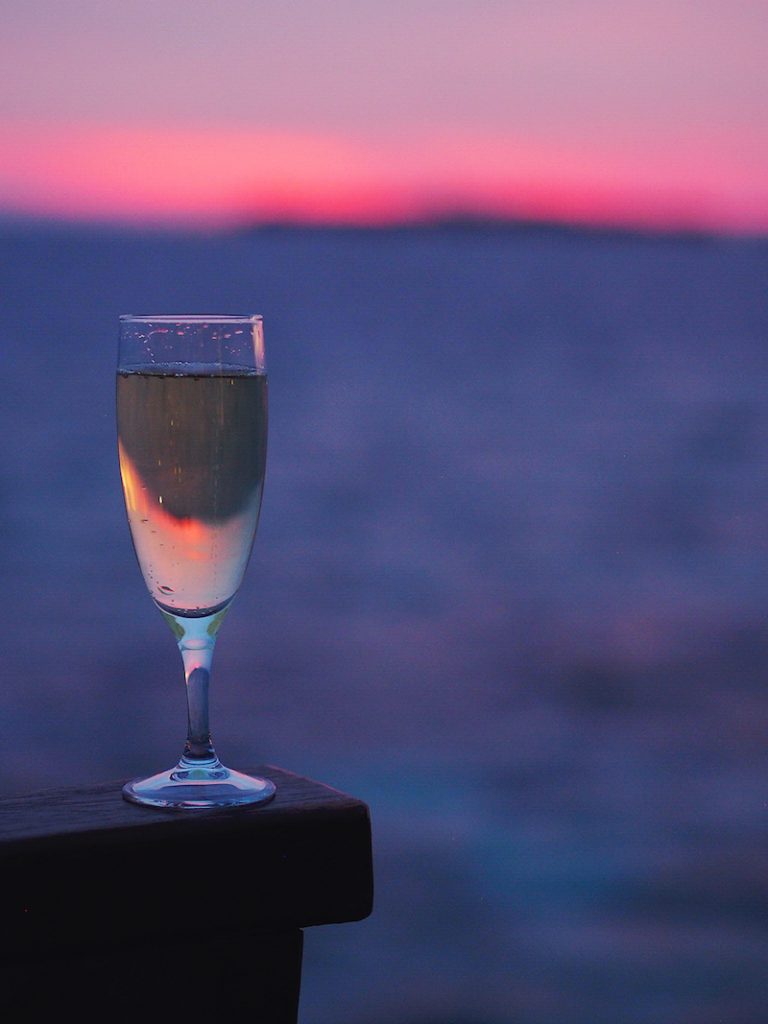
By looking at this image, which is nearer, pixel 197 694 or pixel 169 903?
pixel 169 903

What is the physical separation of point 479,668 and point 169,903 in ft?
16.6

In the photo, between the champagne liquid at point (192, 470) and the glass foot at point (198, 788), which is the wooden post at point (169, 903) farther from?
the champagne liquid at point (192, 470)

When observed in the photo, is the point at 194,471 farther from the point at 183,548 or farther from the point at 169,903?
the point at 169,903

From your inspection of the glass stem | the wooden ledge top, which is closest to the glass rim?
the glass stem

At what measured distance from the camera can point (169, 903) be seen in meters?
0.73

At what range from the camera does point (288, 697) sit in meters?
5.30

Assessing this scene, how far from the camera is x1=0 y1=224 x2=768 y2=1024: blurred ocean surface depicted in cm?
352

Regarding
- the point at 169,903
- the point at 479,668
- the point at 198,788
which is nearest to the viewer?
the point at 169,903

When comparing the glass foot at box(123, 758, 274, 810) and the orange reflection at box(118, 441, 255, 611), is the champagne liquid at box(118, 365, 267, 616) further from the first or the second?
the glass foot at box(123, 758, 274, 810)

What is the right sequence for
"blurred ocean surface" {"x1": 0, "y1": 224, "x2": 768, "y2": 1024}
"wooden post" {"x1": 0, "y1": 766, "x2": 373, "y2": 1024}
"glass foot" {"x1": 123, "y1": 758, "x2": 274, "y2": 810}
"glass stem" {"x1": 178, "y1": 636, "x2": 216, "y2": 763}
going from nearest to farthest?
"wooden post" {"x1": 0, "y1": 766, "x2": 373, "y2": 1024} → "glass foot" {"x1": 123, "y1": 758, "x2": 274, "y2": 810} → "glass stem" {"x1": 178, "y1": 636, "x2": 216, "y2": 763} → "blurred ocean surface" {"x1": 0, "y1": 224, "x2": 768, "y2": 1024}

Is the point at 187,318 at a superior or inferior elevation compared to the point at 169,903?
superior

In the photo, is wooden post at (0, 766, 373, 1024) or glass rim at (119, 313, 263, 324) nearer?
wooden post at (0, 766, 373, 1024)

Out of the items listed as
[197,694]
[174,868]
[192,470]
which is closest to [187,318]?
[192,470]

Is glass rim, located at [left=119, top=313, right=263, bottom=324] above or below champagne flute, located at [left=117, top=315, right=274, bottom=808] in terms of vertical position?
above
